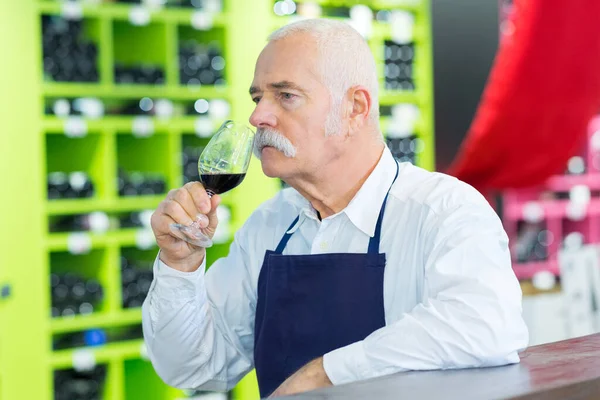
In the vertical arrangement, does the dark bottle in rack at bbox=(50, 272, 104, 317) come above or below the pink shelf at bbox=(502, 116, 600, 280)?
below

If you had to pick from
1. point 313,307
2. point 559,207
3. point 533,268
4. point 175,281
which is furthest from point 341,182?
point 559,207

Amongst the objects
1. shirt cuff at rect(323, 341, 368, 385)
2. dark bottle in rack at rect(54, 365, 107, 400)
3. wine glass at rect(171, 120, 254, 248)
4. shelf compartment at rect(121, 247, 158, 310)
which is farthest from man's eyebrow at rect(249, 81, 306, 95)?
dark bottle in rack at rect(54, 365, 107, 400)

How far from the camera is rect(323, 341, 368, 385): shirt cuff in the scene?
169 centimetres

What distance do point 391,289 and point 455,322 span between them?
0.31m

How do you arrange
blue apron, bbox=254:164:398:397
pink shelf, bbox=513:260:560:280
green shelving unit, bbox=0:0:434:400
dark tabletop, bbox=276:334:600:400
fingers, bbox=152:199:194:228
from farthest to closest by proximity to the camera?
1. pink shelf, bbox=513:260:560:280
2. green shelving unit, bbox=0:0:434:400
3. blue apron, bbox=254:164:398:397
4. fingers, bbox=152:199:194:228
5. dark tabletop, bbox=276:334:600:400

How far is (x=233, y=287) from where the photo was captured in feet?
7.25

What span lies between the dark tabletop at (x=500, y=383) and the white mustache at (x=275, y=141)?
0.66 m

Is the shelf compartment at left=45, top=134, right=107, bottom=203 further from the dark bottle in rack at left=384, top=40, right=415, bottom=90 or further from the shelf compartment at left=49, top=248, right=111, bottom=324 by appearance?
the dark bottle in rack at left=384, top=40, right=415, bottom=90

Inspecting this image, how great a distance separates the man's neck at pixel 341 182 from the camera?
6.86ft

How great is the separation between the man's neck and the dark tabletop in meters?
0.66

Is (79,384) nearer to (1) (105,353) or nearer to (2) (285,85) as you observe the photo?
(1) (105,353)

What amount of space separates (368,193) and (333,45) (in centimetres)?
34

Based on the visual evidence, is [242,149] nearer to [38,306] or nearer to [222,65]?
[38,306]

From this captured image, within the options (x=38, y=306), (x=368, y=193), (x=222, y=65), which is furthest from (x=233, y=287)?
(x=222, y=65)
